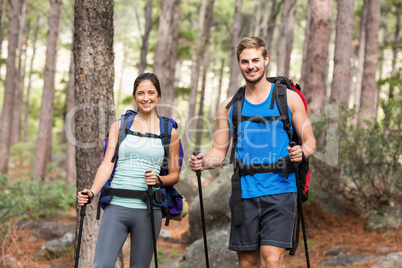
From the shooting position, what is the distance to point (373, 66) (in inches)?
594

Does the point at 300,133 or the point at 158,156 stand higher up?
the point at 300,133

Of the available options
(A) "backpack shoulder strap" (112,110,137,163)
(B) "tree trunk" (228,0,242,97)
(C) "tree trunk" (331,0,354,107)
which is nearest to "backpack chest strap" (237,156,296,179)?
(A) "backpack shoulder strap" (112,110,137,163)

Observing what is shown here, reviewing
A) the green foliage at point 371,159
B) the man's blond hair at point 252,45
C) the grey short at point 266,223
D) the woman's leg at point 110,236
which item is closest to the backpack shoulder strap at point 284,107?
the man's blond hair at point 252,45

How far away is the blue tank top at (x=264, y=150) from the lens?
3.49 m

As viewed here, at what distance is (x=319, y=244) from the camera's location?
801 centimetres

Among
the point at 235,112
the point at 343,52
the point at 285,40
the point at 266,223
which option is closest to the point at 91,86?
the point at 235,112

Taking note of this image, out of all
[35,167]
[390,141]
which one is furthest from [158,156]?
[35,167]

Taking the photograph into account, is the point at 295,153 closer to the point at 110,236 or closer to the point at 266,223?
the point at 266,223

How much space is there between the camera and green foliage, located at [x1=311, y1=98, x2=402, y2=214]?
7.97 meters

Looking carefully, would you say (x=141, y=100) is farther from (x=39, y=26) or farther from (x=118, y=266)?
(x=39, y=26)

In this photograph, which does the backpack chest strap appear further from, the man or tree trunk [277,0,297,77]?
tree trunk [277,0,297,77]

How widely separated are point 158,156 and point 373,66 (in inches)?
517

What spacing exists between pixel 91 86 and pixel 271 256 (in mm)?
3068

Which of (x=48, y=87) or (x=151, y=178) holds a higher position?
(x=48, y=87)
